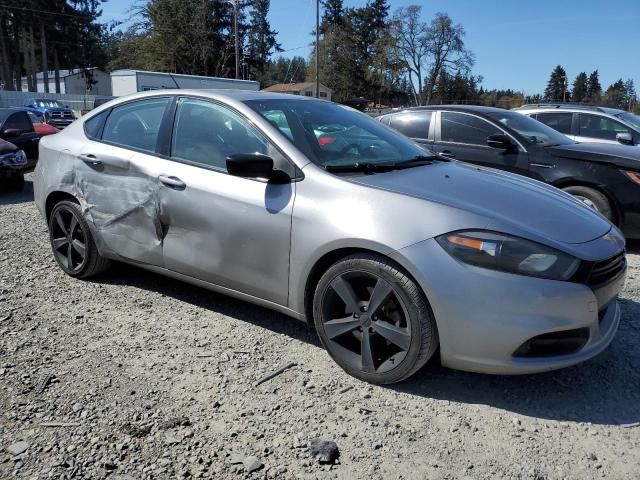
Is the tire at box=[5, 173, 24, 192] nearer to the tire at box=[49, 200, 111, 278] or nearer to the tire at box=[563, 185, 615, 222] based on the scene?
the tire at box=[49, 200, 111, 278]

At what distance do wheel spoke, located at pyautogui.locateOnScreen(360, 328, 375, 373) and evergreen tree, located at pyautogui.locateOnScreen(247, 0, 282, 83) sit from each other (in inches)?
2753

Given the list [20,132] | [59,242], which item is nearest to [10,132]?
[20,132]

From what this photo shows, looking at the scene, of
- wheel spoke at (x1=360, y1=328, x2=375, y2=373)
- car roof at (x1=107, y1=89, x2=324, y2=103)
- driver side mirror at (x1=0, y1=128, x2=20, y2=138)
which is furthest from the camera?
driver side mirror at (x1=0, y1=128, x2=20, y2=138)

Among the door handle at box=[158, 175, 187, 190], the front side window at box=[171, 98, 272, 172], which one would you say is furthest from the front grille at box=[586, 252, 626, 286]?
the door handle at box=[158, 175, 187, 190]

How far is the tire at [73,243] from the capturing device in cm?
434

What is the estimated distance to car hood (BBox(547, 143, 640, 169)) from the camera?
584 cm

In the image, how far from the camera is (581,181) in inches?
239

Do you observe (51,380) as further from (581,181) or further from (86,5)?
(86,5)

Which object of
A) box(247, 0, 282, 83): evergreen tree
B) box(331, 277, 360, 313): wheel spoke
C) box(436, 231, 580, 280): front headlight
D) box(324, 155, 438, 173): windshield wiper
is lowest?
box(331, 277, 360, 313): wheel spoke

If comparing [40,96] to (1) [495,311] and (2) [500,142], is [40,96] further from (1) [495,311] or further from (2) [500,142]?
(1) [495,311]

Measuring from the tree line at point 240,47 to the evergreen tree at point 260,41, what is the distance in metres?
0.14

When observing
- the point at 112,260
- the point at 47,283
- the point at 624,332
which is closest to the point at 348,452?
the point at 624,332

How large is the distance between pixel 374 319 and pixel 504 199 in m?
0.99

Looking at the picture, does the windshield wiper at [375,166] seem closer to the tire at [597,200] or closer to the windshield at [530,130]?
the tire at [597,200]
